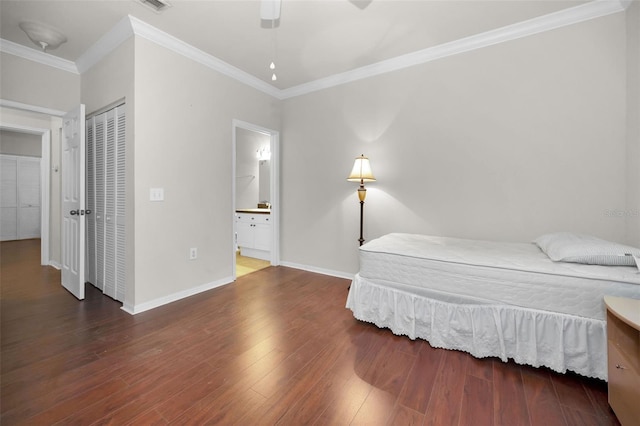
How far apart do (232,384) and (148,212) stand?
183cm

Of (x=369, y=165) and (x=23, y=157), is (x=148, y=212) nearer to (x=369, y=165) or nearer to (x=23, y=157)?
(x=369, y=165)

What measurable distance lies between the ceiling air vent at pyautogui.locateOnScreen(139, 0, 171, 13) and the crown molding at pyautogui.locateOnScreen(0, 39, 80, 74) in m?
1.78

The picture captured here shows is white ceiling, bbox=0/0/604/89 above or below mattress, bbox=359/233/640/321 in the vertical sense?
above

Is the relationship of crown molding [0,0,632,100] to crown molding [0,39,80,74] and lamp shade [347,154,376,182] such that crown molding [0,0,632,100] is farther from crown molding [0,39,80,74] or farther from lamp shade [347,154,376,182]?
lamp shade [347,154,376,182]

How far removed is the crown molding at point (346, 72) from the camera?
2.30 meters

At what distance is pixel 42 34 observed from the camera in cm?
251

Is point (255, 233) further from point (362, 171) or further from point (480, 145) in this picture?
point (480, 145)

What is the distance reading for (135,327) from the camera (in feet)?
7.36

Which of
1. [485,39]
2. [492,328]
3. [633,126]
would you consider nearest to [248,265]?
[492,328]

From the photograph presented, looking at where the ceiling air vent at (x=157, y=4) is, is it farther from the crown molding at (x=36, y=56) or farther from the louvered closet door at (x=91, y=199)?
the crown molding at (x=36, y=56)

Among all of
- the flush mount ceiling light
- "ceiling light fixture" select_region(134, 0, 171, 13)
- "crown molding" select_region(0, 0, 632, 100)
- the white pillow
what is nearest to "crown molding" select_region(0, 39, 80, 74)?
"crown molding" select_region(0, 0, 632, 100)

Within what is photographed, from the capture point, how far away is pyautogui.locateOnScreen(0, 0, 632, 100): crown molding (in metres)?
2.30

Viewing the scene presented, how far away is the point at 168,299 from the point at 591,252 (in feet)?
11.4

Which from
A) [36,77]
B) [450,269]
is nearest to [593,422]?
[450,269]
